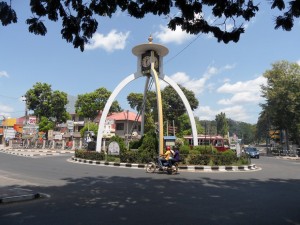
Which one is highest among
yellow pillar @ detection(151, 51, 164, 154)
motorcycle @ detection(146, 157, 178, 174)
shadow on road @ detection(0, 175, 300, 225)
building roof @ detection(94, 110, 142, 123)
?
building roof @ detection(94, 110, 142, 123)

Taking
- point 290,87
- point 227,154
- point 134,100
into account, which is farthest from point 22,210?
point 134,100

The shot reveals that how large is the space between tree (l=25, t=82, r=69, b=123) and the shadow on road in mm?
47562

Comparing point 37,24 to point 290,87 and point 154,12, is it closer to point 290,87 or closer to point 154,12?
point 154,12

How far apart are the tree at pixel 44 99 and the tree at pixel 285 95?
35357mm

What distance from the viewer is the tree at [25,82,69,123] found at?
182 feet

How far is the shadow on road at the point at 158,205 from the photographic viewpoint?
630cm

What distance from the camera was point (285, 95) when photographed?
40281 millimetres

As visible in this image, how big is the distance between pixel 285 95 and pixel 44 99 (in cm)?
3992

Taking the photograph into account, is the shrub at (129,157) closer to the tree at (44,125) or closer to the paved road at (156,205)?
the paved road at (156,205)

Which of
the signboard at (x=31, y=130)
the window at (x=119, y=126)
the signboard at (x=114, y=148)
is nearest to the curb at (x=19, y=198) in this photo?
the signboard at (x=114, y=148)

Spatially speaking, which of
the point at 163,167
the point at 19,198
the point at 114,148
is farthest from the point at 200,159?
the point at 19,198

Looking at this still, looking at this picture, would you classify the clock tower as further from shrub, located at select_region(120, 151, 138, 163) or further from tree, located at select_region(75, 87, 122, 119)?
tree, located at select_region(75, 87, 122, 119)

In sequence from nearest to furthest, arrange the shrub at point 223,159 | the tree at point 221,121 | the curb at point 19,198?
1. the curb at point 19,198
2. the shrub at point 223,159
3. the tree at point 221,121

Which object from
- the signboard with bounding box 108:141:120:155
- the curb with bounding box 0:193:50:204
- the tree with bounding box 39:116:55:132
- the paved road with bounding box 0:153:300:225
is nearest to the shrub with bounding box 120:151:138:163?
the signboard with bounding box 108:141:120:155
